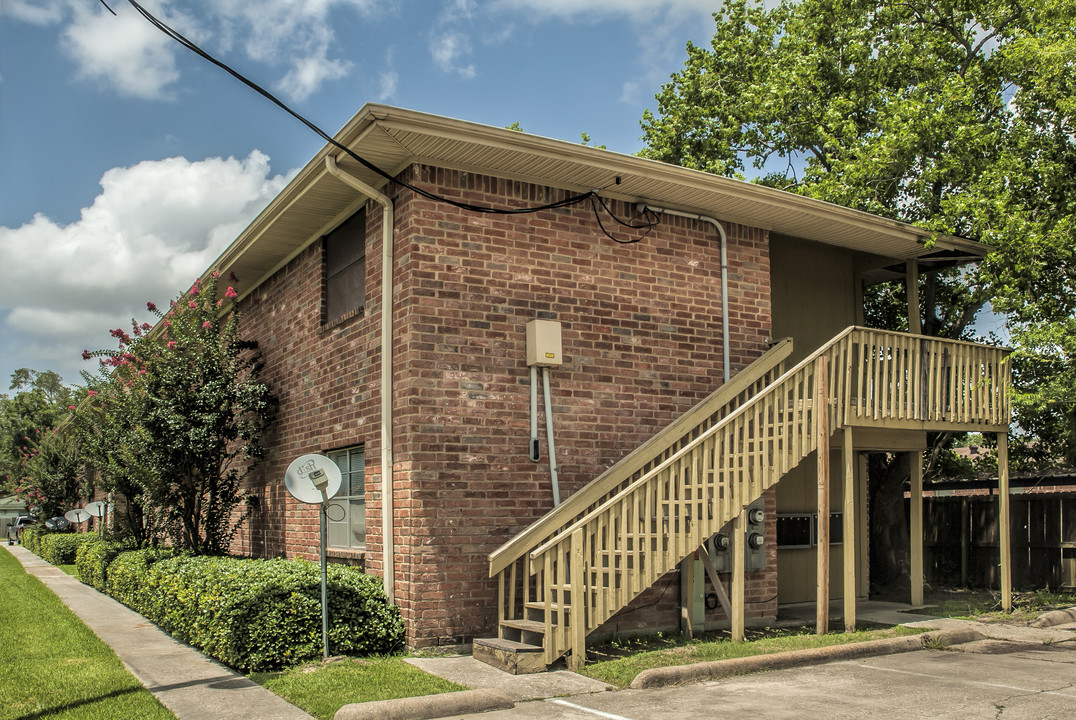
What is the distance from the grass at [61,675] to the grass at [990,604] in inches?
349

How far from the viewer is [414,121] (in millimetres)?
8336

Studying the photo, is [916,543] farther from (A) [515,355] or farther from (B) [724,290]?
(A) [515,355]

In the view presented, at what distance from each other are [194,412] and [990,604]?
1053 cm

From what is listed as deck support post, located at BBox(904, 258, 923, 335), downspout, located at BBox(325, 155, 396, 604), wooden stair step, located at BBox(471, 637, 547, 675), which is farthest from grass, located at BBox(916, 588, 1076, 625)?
downspout, located at BBox(325, 155, 396, 604)

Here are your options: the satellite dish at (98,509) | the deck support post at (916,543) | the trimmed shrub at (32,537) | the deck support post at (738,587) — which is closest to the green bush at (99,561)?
the satellite dish at (98,509)

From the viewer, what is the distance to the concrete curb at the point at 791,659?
24.9 ft

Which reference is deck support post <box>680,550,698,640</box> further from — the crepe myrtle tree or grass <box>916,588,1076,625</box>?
the crepe myrtle tree

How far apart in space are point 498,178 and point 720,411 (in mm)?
3497

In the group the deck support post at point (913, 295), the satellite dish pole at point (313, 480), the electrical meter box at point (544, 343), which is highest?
Answer: the deck support post at point (913, 295)

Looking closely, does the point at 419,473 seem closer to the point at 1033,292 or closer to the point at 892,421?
the point at 892,421

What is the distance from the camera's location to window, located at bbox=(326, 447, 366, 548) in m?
10.2

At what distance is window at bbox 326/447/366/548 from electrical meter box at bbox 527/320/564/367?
2.15 m

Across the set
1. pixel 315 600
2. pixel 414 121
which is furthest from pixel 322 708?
pixel 414 121

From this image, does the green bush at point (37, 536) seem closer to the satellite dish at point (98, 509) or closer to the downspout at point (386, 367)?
the satellite dish at point (98, 509)
